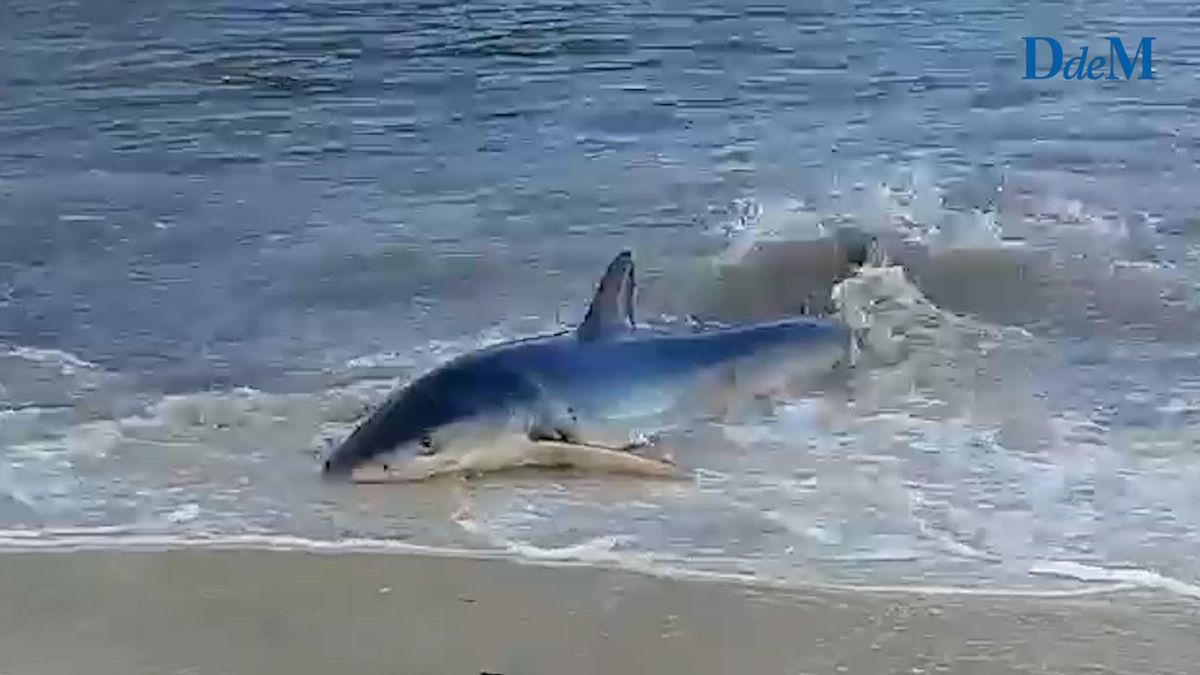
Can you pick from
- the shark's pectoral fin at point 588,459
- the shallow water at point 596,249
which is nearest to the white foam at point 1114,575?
the shallow water at point 596,249

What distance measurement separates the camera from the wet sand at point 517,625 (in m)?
3.31

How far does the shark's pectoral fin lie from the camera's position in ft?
14.2

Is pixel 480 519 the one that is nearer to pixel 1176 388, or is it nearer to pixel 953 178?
pixel 1176 388

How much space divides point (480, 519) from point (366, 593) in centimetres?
53

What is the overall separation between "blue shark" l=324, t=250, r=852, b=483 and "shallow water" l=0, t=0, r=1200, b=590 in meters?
0.08

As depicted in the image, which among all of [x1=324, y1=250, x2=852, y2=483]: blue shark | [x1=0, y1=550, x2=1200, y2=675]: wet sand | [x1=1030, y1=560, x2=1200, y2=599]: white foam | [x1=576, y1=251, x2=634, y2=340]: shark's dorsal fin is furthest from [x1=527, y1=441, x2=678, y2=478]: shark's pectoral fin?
[x1=1030, y1=560, x2=1200, y2=599]: white foam

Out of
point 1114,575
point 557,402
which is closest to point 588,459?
point 557,402

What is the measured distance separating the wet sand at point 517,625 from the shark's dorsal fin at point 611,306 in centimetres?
89

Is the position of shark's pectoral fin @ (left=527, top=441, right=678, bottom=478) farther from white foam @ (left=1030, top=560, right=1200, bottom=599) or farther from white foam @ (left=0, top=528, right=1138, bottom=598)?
white foam @ (left=1030, top=560, right=1200, bottom=599)

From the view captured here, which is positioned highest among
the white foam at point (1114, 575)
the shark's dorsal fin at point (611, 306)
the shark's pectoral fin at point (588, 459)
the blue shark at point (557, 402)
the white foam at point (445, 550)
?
the shark's dorsal fin at point (611, 306)

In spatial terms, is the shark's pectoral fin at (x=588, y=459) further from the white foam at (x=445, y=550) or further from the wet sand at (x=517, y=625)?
the wet sand at (x=517, y=625)

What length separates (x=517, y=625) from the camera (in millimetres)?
3459

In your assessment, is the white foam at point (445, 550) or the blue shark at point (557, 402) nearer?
the white foam at point (445, 550)

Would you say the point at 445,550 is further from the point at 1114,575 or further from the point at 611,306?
the point at 1114,575
